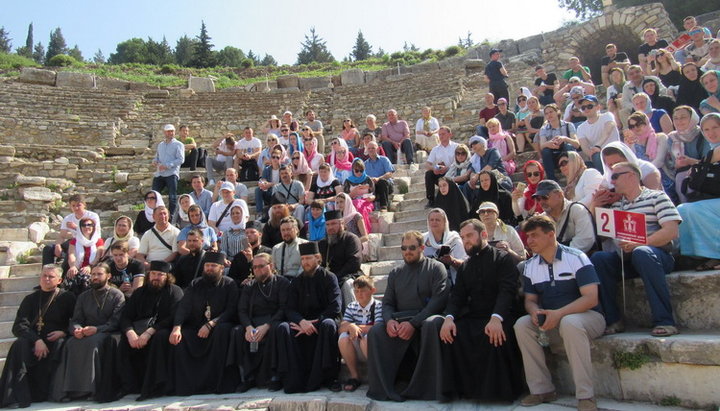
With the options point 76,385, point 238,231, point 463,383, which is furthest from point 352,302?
point 76,385

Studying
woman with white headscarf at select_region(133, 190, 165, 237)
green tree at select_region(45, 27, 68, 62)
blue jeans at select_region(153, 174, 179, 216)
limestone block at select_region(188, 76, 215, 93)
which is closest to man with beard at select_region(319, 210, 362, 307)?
woman with white headscarf at select_region(133, 190, 165, 237)

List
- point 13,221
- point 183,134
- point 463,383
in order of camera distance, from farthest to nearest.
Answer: point 183,134, point 13,221, point 463,383

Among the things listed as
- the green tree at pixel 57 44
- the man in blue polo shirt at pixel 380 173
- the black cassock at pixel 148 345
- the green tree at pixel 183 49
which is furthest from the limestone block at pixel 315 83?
the green tree at pixel 57 44

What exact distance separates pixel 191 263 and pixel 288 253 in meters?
1.21

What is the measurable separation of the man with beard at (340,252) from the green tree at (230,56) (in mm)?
34243

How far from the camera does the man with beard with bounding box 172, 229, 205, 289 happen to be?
642cm

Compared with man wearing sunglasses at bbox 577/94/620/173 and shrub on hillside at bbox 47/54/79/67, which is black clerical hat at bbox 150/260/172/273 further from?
shrub on hillside at bbox 47/54/79/67

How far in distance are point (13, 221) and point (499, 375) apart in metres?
9.01

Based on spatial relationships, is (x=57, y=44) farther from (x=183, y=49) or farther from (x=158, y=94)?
(x=158, y=94)

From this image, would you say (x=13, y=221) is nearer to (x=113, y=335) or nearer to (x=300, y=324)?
(x=113, y=335)

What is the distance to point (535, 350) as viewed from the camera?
→ 4031 millimetres

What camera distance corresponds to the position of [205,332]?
5500 mm

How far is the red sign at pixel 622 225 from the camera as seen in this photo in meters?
4.04

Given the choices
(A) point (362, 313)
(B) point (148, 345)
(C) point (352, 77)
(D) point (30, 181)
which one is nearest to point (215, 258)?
(B) point (148, 345)
